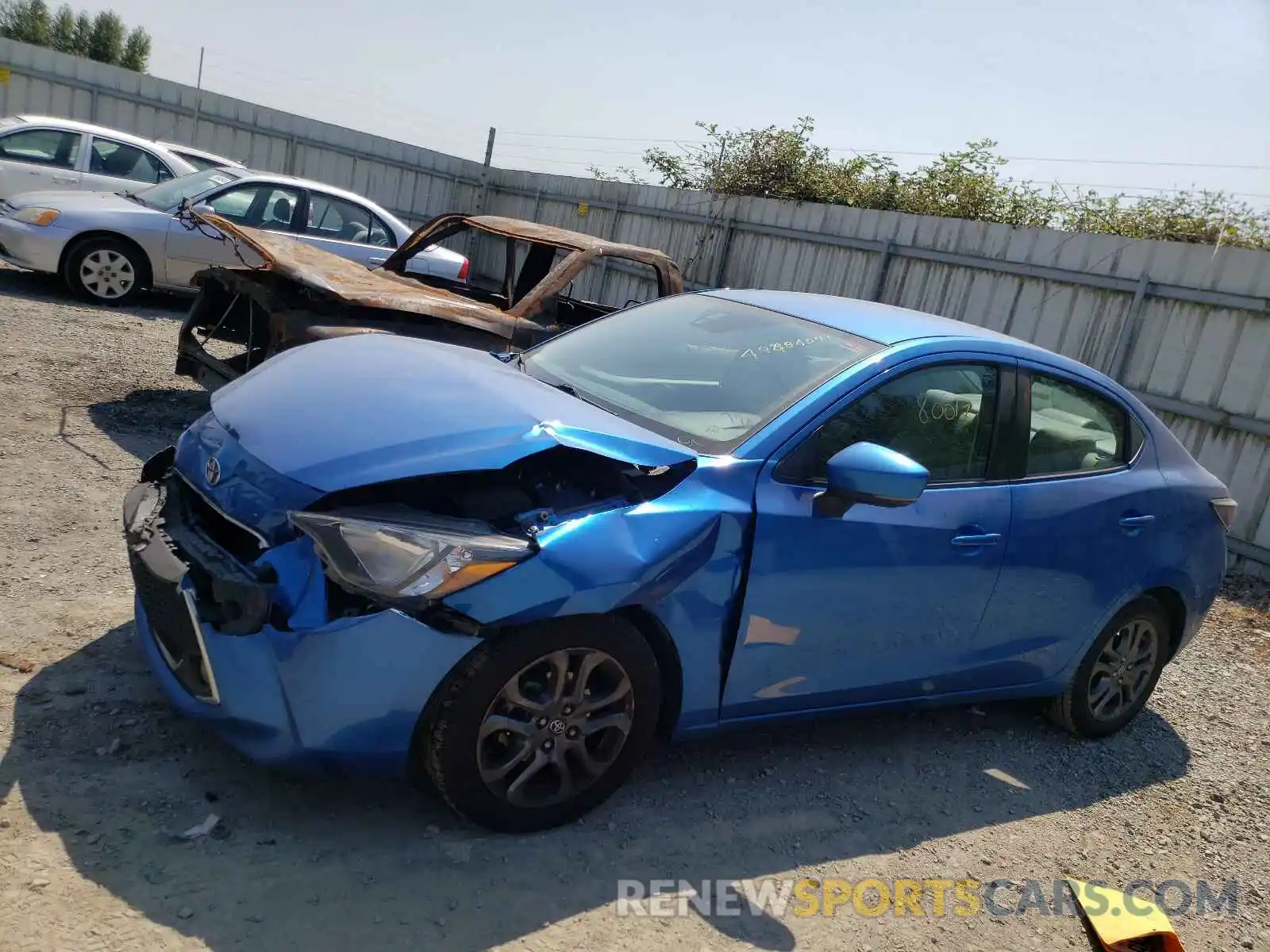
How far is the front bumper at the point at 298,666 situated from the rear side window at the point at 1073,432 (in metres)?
2.49

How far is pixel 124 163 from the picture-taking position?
11953 mm

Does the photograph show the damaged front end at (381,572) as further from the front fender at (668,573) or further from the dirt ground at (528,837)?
the dirt ground at (528,837)

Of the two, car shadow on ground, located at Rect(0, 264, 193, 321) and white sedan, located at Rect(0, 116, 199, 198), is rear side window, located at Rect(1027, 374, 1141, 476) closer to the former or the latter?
car shadow on ground, located at Rect(0, 264, 193, 321)

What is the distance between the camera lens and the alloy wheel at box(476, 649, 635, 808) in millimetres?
A: 3004

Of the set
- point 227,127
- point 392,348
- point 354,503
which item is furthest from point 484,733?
point 227,127

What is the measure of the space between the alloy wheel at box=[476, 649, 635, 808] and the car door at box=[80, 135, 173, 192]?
10.9 meters

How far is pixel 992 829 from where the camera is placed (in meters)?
3.92

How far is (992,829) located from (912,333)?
72.8 inches

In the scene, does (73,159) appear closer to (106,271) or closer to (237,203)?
(106,271)

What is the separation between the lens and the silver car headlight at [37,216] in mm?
9664

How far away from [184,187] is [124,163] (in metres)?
2.07

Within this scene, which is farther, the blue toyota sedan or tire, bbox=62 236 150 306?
tire, bbox=62 236 150 306

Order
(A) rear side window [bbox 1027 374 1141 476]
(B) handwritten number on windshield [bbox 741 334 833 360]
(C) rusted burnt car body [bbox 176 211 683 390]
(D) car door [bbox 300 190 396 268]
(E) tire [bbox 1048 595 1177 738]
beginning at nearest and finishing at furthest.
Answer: (B) handwritten number on windshield [bbox 741 334 833 360] < (A) rear side window [bbox 1027 374 1141 476] < (E) tire [bbox 1048 595 1177 738] < (C) rusted burnt car body [bbox 176 211 683 390] < (D) car door [bbox 300 190 396 268]

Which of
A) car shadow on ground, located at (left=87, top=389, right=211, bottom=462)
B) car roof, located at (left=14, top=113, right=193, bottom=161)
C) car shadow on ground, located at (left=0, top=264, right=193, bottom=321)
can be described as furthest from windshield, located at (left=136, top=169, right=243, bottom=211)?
car shadow on ground, located at (left=87, top=389, right=211, bottom=462)
